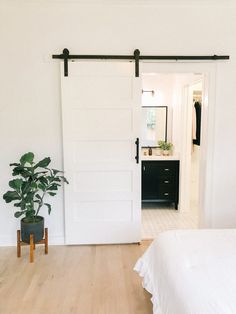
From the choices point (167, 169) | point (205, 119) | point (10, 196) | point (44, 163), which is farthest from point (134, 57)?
point (167, 169)

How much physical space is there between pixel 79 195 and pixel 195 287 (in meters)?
2.17

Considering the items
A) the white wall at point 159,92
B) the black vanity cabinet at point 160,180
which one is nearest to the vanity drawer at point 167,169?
the black vanity cabinet at point 160,180

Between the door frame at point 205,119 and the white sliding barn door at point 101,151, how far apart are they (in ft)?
1.20

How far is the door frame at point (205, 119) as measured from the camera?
340 centimetres

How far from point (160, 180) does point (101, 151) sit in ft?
5.69

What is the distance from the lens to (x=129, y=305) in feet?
7.64

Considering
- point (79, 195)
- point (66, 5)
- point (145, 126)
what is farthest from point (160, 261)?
point (145, 126)

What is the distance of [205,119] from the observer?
3.52 m

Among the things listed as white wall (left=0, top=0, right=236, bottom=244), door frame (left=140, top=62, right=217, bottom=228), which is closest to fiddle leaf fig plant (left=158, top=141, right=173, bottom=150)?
door frame (left=140, top=62, right=217, bottom=228)

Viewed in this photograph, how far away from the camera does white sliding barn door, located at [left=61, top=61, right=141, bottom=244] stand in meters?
3.32

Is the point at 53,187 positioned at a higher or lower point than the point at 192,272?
higher

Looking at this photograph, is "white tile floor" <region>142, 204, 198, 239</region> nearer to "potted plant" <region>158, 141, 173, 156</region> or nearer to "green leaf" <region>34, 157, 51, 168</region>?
"potted plant" <region>158, 141, 173, 156</region>

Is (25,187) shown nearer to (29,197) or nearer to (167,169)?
(29,197)

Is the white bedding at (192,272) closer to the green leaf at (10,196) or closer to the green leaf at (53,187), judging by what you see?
the green leaf at (53,187)
